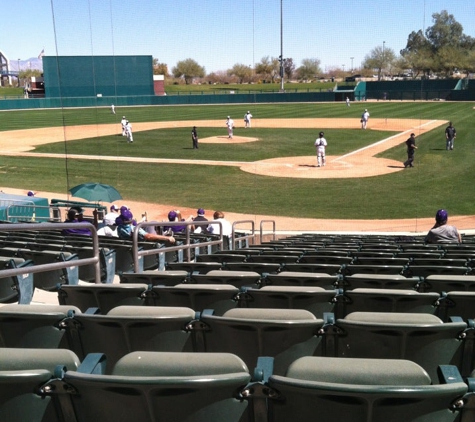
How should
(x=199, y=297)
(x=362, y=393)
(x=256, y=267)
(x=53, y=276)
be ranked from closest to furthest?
(x=362, y=393) < (x=199, y=297) < (x=256, y=267) < (x=53, y=276)

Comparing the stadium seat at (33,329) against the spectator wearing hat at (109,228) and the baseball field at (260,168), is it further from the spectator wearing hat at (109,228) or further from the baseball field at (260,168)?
the baseball field at (260,168)

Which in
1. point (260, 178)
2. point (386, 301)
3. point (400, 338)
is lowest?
point (260, 178)

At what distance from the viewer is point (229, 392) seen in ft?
7.64

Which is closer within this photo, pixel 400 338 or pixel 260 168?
pixel 400 338

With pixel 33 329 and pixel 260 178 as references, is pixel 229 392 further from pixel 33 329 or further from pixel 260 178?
pixel 260 178

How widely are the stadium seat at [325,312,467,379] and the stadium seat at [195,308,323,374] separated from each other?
0.47ft

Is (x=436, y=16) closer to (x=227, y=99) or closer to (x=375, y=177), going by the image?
(x=375, y=177)

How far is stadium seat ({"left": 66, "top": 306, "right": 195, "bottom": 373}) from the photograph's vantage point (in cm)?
319

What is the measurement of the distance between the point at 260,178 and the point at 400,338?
64.9 ft

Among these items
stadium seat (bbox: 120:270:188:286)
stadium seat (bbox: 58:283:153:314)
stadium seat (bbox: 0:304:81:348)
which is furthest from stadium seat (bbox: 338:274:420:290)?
stadium seat (bbox: 0:304:81:348)

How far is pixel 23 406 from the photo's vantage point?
2.45 m

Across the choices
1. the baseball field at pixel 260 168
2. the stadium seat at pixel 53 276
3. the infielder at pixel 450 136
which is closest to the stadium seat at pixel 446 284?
the stadium seat at pixel 53 276

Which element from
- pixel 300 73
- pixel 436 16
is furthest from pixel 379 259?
pixel 300 73

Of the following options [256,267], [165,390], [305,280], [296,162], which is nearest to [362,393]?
[165,390]
